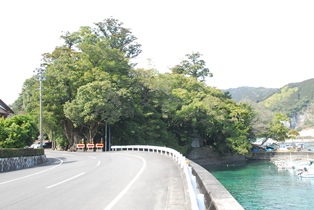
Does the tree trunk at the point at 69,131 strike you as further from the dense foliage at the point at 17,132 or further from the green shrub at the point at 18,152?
the dense foliage at the point at 17,132

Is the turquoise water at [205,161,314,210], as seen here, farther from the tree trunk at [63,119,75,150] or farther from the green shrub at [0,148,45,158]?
the tree trunk at [63,119,75,150]

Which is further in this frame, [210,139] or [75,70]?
[210,139]

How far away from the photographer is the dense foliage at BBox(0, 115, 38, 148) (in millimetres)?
23875

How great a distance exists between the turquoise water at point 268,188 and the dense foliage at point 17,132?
18.8 metres

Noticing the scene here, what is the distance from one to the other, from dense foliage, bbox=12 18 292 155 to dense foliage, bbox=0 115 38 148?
15113mm

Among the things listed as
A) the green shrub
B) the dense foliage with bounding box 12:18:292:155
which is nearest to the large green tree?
the dense foliage with bounding box 12:18:292:155

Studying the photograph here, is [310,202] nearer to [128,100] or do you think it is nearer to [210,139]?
[128,100]

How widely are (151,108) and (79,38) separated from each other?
620 inches

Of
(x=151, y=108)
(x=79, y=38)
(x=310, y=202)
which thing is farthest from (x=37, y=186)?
(x=79, y=38)

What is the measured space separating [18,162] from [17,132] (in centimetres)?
343

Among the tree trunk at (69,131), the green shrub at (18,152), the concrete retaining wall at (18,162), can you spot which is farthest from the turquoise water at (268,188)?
the tree trunk at (69,131)

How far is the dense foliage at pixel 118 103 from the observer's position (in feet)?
139

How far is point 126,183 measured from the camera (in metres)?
12.2

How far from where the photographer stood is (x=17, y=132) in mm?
24344
